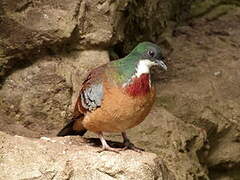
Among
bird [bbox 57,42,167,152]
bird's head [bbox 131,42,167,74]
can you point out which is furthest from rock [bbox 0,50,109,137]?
bird's head [bbox 131,42,167,74]

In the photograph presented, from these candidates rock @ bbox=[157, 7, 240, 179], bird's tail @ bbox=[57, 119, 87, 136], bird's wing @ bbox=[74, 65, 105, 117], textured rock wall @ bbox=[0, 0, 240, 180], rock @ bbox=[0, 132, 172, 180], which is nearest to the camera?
rock @ bbox=[0, 132, 172, 180]

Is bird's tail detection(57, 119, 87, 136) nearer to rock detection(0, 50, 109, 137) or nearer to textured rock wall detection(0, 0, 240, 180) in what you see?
textured rock wall detection(0, 0, 240, 180)

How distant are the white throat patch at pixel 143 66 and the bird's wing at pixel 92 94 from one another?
10.6 inches

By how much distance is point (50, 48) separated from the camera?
5.41m

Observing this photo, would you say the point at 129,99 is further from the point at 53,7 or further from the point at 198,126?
the point at 198,126

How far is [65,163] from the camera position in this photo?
146 inches

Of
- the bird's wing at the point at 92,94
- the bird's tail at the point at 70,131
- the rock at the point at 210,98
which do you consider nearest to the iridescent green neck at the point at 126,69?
the bird's wing at the point at 92,94

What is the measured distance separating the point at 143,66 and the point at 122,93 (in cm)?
24

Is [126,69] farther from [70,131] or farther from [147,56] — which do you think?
[70,131]

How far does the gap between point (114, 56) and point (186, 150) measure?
112 cm

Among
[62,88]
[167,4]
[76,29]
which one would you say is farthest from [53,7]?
[167,4]

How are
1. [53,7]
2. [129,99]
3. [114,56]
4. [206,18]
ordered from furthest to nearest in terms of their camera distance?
[206,18]
[114,56]
[53,7]
[129,99]

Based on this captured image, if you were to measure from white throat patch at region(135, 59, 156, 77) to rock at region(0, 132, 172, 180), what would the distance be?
1.77ft

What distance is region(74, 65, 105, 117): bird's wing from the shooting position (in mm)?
4164
